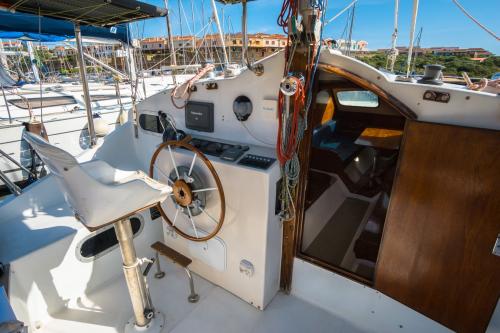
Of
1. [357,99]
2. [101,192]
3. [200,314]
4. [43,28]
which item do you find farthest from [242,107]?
[43,28]

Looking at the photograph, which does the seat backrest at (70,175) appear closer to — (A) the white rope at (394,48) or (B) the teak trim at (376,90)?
(B) the teak trim at (376,90)

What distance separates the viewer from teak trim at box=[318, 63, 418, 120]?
4.72 ft

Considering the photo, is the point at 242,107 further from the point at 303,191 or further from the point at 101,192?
the point at 101,192

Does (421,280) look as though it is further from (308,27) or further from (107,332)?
(107,332)

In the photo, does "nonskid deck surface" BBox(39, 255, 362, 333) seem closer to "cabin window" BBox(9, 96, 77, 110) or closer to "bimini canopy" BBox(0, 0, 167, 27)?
"bimini canopy" BBox(0, 0, 167, 27)

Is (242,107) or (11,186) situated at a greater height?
(242,107)

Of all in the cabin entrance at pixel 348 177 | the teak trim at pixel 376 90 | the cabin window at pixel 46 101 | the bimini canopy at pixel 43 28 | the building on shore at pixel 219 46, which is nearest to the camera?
the teak trim at pixel 376 90

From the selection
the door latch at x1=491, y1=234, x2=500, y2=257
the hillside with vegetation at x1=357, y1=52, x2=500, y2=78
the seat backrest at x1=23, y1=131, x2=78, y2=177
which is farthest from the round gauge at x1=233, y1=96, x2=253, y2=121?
the hillside with vegetation at x1=357, y1=52, x2=500, y2=78

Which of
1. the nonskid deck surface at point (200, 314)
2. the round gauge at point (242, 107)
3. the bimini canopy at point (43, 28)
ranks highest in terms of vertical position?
the bimini canopy at point (43, 28)

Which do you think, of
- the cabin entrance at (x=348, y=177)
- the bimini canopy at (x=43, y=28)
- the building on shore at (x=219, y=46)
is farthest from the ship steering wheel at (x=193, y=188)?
the building on shore at (x=219, y=46)

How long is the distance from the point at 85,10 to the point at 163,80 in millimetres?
7573

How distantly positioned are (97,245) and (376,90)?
223cm

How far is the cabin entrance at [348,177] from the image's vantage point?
234 centimetres

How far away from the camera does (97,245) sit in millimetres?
2141
